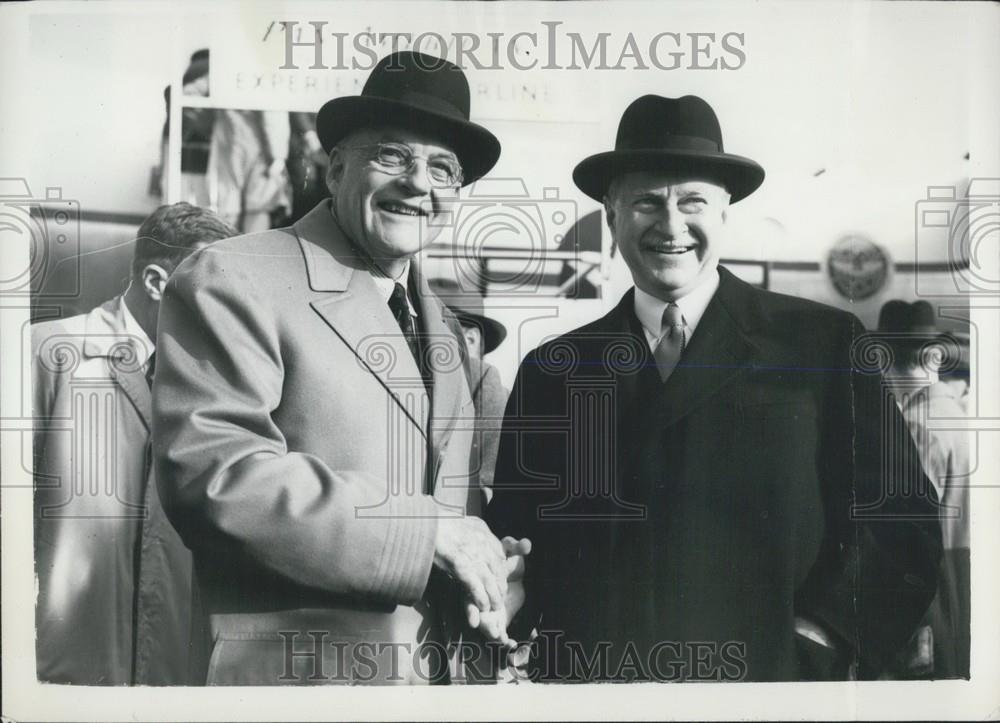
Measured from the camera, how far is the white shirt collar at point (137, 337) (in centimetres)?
367

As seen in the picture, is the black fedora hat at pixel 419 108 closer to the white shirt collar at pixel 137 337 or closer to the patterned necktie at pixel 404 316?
the patterned necktie at pixel 404 316

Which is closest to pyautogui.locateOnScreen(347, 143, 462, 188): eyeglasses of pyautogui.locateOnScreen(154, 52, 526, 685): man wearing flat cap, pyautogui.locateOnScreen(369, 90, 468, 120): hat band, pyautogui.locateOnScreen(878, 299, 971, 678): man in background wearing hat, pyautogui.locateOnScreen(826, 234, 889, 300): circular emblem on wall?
pyautogui.locateOnScreen(154, 52, 526, 685): man wearing flat cap

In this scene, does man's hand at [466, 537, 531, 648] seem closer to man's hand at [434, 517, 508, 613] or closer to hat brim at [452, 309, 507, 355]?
man's hand at [434, 517, 508, 613]

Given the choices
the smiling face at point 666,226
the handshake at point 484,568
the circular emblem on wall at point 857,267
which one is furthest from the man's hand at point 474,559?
the circular emblem on wall at point 857,267

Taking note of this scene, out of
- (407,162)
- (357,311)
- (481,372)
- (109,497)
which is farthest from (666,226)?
(109,497)

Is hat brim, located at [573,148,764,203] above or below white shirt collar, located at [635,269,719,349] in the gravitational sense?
above

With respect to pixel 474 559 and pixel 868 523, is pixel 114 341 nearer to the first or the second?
pixel 474 559

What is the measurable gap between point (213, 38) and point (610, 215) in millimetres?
1459

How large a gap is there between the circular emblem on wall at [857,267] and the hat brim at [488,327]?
1146 mm

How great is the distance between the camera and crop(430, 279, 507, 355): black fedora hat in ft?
12.1

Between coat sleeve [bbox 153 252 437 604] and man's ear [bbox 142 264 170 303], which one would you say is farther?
man's ear [bbox 142 264 170 303]

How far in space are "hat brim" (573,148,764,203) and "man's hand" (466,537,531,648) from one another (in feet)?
3.95

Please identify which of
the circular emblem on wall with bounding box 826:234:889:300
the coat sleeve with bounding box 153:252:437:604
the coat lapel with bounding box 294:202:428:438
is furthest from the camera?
the circular emblem on wall with bounding box 826:234:889:300

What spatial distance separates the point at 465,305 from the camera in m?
3.68
